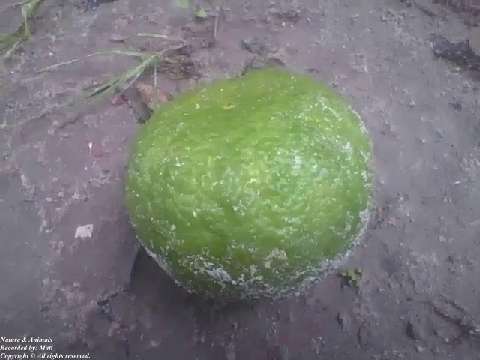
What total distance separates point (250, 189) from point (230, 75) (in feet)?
4.85

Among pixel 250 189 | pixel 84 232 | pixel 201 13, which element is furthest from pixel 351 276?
pixel 201 13

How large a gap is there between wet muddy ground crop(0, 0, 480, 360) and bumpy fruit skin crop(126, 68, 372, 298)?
49cm

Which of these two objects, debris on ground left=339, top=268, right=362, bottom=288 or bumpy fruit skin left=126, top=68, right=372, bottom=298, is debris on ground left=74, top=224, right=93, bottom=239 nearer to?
bumpy fruit skin left=126, top=68, right=372, bottom=298

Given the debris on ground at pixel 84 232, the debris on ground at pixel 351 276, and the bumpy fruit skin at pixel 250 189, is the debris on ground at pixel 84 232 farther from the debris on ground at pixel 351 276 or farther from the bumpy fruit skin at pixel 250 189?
the debris on ground at pixel 351 276

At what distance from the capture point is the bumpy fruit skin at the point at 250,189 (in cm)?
183

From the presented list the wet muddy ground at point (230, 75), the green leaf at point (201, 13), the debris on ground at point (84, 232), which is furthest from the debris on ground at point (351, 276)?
the green leaf at point (201, 13)

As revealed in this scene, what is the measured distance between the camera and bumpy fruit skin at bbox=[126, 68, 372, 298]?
1825mm

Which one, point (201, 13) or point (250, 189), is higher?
point (250, 189)

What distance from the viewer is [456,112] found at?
3.03m

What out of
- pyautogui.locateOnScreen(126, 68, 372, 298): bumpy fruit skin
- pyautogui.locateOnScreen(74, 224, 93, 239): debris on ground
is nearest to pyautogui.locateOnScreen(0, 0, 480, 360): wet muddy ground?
pyautogui.locateOnScreen(74, 224, 93, 239): debris on ground

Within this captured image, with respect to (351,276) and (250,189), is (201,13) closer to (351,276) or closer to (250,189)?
(351,276)

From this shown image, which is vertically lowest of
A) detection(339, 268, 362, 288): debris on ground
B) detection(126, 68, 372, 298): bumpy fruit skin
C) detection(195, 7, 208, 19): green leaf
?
detection(339, 268, 362, 288): debris on ground

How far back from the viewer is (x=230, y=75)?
10.4ft

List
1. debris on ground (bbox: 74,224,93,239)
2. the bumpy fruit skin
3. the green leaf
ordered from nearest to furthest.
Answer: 1. the bumpy fruit skin
2. debris on ground (bbox: 74,224,93,239)
3. the green leaf
